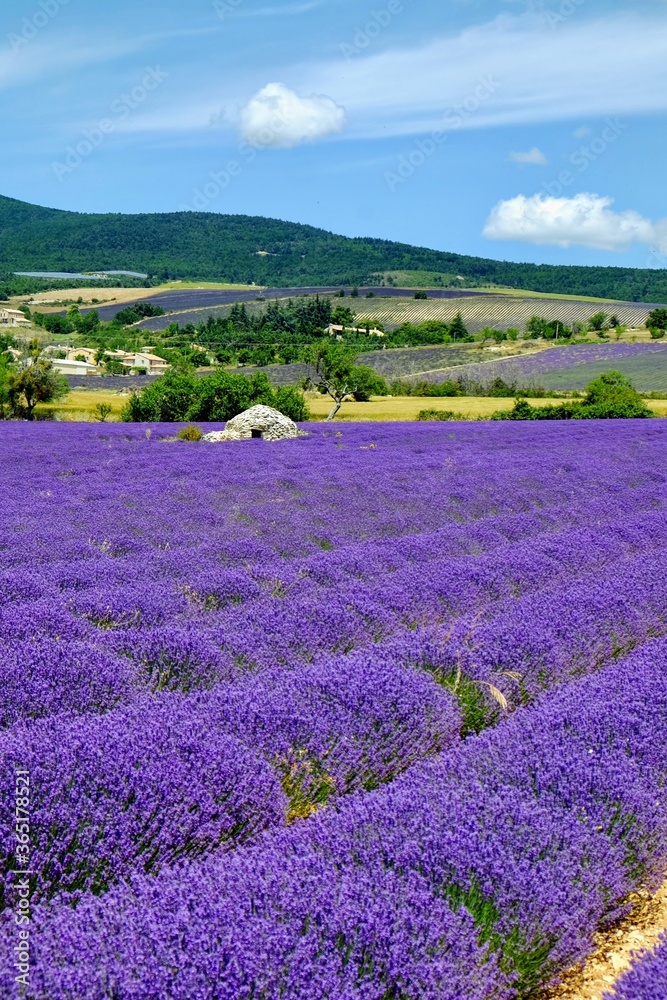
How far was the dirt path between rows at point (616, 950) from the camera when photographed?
98.7 inches

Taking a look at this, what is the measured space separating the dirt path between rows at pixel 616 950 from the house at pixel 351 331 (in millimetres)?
82119

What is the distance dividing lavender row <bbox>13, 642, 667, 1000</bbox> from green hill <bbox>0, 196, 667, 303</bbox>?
12693 centimetres

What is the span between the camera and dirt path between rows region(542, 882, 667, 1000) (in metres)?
2.51

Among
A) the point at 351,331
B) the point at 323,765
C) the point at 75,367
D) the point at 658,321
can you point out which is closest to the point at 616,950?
the point at 323,765

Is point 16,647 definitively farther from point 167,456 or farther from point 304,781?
point 167,456

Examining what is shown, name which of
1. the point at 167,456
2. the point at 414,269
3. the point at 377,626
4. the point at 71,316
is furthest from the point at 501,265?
the point at 377,626

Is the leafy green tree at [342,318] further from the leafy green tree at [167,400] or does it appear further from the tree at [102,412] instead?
the leafy green tree at [167,400]

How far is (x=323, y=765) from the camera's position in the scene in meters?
3.30

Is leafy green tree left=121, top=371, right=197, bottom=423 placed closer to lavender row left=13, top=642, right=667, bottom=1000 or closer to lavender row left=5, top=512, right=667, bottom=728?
lavender row left=5, top=512, right=667, bottom=728

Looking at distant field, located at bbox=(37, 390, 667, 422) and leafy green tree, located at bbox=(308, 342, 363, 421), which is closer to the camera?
leafy green tree, located at bbox=(308, 342, 363, 421)

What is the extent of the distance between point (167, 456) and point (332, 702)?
37.5 feet

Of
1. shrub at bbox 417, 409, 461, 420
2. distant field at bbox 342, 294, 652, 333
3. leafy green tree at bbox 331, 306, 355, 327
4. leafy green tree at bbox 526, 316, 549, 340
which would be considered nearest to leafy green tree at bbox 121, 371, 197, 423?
shrub at bbox 417, 409, 461, 420

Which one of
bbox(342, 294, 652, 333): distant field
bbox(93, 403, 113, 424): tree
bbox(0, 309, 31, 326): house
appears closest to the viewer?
bbox(93, 403, 113, 424): tree

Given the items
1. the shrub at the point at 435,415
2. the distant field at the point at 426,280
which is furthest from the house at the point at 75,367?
the distant field at the point at 426,280
